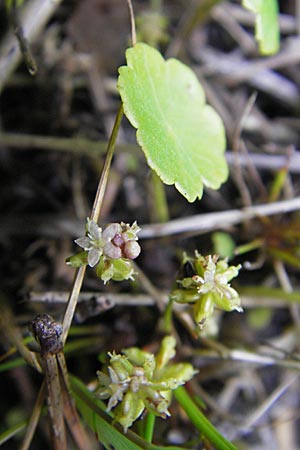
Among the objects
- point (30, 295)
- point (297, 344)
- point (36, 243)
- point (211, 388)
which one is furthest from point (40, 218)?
Answer: point (297, 344)

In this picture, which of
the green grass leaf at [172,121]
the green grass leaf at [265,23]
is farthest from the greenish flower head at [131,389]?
the green grass leaf at [265,23]

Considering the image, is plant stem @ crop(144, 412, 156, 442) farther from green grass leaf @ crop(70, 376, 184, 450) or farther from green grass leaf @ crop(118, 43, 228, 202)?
green grass leaf @ crop(118, 43, 228, 202)

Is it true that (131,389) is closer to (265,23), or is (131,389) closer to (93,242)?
(93,242)

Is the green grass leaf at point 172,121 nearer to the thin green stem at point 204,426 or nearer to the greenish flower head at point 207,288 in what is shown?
the greenish flower head at point 207,288

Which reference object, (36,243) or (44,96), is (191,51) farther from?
(36,243)

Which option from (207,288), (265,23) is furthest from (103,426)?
(265,23)
